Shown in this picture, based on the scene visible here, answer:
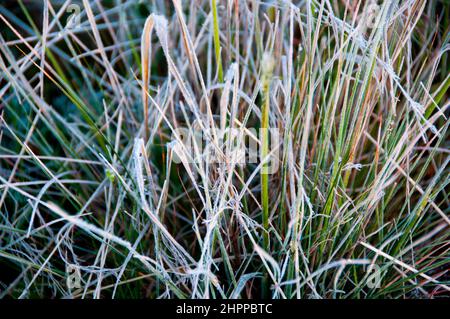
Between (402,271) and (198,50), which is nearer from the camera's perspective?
(402,271)

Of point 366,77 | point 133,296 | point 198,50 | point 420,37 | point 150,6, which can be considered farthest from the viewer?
Answer: point 150,6

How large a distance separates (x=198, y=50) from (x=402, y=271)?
0.62 m

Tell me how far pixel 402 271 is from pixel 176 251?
34 cm

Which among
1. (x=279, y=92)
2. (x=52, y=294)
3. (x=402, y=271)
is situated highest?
(x=279, y=92)

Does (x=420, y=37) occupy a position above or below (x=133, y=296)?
above

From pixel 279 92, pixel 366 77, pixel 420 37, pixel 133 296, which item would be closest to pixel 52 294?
pixel 133 296

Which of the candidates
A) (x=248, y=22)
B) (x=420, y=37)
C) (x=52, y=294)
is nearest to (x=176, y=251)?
(x=52, y=294)

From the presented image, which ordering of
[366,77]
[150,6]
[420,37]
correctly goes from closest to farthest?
[366,77] < [420,37] < [150,6]

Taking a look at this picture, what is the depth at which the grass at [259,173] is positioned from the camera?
654 millimetres

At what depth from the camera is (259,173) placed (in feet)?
2.87

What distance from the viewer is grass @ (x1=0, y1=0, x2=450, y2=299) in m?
0.65

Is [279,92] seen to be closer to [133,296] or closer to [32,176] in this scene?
[133,296]
